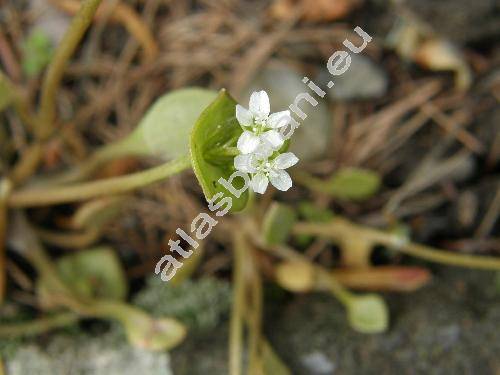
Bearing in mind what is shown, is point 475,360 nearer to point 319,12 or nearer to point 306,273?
point 306,273

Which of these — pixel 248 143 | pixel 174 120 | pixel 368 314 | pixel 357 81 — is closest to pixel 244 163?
pixel 248 143

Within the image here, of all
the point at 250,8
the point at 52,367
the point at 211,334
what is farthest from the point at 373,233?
the point at 52,367

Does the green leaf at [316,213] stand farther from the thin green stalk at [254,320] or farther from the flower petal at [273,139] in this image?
the flower petal at [273,139]

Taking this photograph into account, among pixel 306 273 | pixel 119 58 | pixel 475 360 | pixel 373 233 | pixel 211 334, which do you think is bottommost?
pixel 475 360

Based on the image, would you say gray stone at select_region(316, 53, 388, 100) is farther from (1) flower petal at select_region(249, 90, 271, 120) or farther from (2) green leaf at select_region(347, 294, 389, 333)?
(1) flower petal at select_region(249, 90, 271, 120)

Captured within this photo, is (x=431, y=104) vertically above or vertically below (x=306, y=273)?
above

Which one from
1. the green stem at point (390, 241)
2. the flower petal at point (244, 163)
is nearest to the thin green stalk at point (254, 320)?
the green stem at point (390, 241)

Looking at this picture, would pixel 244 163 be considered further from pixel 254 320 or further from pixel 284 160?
pixel 254 320
